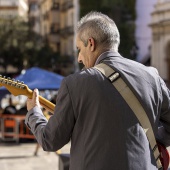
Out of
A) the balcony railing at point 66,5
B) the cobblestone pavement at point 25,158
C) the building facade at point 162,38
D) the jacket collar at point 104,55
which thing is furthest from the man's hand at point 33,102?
the balcony railing at point 66,5

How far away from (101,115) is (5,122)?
38.4ft

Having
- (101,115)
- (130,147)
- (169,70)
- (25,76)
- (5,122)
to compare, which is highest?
(101,115)

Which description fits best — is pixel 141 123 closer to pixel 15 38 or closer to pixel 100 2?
pixel 100 2

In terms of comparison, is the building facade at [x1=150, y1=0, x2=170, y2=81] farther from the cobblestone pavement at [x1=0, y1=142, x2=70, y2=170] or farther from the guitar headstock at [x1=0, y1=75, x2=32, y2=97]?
the guitar headstock at [x1=0, y1=75, x2=32, y2=97]

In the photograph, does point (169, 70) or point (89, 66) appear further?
point (169, 70)

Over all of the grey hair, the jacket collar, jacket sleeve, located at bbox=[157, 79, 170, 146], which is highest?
the grey hair

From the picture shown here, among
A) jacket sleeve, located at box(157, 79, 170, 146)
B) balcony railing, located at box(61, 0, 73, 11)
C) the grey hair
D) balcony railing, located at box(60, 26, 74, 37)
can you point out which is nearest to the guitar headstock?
the grey hair

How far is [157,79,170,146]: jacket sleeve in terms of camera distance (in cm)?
257

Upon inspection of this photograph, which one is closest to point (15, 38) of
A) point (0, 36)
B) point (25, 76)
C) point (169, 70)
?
point (0, 36)

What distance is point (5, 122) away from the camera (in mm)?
13797

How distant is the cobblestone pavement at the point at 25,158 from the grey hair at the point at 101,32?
6731mm

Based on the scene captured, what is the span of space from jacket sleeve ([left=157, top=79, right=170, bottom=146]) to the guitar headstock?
2.35ft

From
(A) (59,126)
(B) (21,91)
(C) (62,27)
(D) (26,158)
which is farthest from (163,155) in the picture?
(C) (62,27)

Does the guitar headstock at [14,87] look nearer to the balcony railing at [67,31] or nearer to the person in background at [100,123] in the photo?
the person in background at [100,123]
